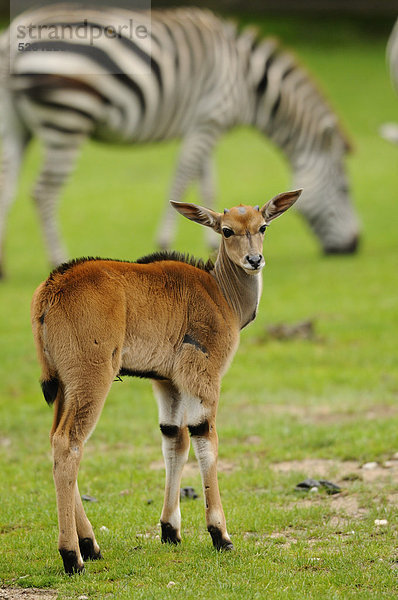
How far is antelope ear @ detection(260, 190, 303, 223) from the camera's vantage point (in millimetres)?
6238

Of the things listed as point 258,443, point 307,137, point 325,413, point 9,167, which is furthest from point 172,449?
point 307,137

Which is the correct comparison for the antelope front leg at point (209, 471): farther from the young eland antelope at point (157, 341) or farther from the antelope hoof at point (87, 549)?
the antelope hoof at point (87, 549)

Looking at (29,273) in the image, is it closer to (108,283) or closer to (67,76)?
(67,76)

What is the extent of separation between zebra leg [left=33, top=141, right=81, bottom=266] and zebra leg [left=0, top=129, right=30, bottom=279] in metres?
0.60

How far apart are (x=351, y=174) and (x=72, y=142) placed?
10373 mm

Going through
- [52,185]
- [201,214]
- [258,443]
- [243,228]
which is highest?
[52,185]

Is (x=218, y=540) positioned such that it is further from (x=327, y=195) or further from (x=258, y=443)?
(x=327, y=195)

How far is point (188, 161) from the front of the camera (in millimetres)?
16625

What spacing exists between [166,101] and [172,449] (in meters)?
10.8

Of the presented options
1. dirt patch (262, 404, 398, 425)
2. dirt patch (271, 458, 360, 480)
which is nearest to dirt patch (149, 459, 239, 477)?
dirt patch (271, 458, 360, 480)

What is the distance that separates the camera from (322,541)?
6.31 meters

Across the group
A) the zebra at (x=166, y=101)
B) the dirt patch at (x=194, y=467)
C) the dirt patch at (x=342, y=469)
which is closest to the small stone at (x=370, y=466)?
the dirt patch at (x=342, y=469)

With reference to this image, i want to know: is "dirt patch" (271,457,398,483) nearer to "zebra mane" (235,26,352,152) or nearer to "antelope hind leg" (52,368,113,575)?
"antelope hind leg" (52,368,113,575)

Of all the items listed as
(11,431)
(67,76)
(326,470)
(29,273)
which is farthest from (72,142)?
(326,470)
